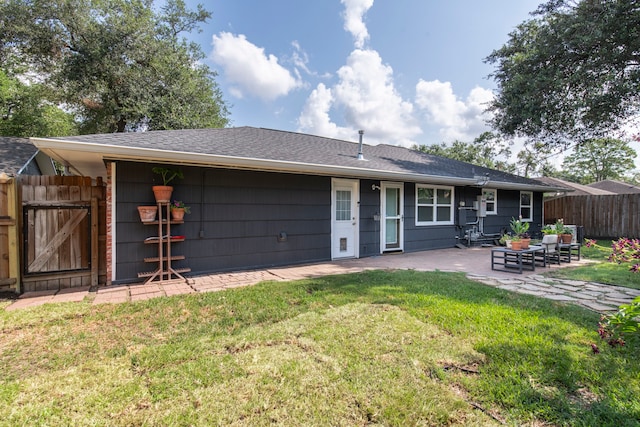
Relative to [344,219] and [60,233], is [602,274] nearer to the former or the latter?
[344,219]

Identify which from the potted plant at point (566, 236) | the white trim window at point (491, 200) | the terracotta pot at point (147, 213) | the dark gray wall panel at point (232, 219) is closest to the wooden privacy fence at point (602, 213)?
the white trim window at point (491, 200)

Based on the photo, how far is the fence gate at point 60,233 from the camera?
442 centimetres

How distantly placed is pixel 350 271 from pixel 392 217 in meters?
2.79

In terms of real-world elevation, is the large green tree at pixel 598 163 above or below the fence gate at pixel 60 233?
above

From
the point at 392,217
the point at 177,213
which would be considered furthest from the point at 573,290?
the point at 177,213

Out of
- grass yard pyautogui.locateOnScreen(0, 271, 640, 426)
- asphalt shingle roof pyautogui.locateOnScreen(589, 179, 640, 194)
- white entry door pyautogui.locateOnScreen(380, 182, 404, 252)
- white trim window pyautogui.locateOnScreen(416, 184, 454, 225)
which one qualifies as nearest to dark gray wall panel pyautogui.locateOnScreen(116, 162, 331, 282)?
grass yard pyautogui.locateOnScreen(0, 271, 640, 426)

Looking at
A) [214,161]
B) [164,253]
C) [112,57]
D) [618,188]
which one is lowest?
[164,253]

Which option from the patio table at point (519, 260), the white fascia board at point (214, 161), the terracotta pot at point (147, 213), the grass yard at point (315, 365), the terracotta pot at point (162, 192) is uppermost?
the white fascia board at point (214, 161)

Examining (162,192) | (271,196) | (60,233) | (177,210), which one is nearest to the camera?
(60,233)

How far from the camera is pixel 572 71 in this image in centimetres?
957

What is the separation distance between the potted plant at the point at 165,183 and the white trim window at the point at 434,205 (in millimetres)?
6090

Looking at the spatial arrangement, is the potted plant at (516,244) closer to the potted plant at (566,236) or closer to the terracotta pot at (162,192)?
the potted plant at (566,236)

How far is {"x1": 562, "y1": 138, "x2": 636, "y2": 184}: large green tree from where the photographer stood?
30.4 meters

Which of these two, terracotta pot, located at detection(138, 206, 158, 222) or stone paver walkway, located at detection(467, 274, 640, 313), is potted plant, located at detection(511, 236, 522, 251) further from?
terracotta pot, located at detection(138, 206, 158, 222)
